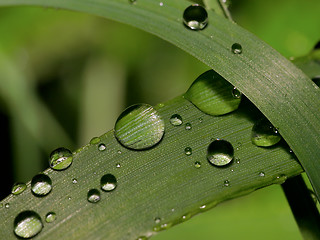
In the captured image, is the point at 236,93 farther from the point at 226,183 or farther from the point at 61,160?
the point at 61,160


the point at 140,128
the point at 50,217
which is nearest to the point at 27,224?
the point at 50,217

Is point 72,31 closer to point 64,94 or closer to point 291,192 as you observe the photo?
point 64,94

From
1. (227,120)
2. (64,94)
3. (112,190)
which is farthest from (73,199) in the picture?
(64,94)

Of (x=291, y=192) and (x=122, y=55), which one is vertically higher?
(x=122, y=55)

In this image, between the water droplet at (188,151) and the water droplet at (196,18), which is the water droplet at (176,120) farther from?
the water droplet at (196,18)

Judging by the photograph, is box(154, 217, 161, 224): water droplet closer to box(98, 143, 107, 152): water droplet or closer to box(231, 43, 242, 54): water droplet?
box(98, 143, 107, 152): water droplet

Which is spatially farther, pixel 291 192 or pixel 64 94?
pixel 64 94
